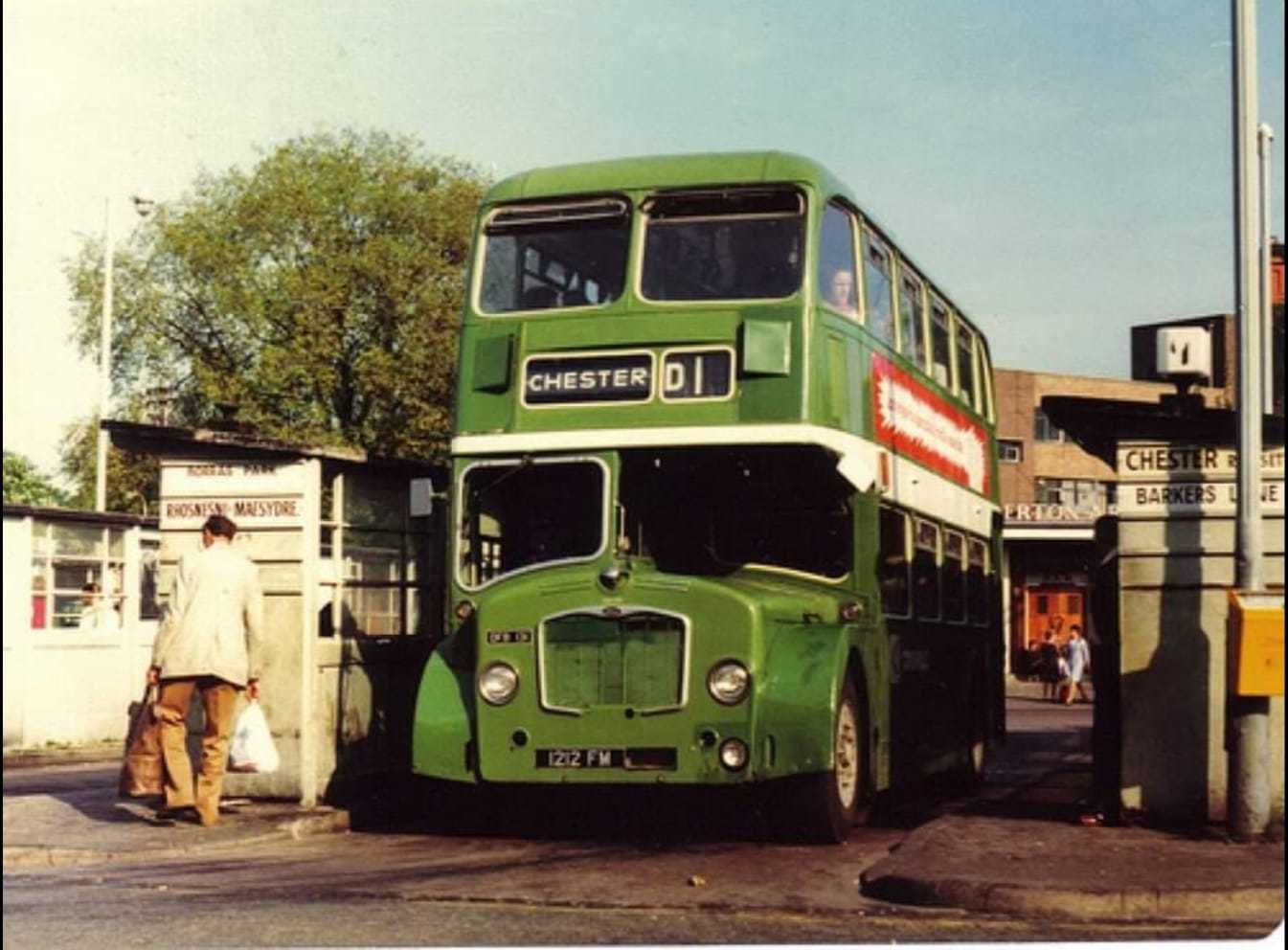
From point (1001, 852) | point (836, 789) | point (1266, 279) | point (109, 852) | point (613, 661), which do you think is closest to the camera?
point (1001, 852)

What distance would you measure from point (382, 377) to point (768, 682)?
82.4 ft

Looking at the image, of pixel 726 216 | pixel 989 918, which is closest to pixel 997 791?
pixel 726 216

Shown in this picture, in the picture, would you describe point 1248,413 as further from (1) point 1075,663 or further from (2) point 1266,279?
(1) point 1075,663

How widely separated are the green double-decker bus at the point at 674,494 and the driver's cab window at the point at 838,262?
0.08 ft

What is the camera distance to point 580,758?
1160 centimetres

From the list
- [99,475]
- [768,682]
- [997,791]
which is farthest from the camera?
[99,475]

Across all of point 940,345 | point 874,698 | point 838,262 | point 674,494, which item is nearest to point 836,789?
point 874,698

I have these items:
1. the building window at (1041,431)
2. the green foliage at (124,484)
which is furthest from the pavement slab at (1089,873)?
the building window at (1041,431)

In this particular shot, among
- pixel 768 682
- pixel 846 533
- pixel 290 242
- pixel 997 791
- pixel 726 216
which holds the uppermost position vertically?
pixel 290 242

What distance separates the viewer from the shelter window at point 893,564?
13.2m

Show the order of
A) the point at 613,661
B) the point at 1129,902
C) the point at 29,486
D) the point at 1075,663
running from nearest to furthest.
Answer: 1. the point at 1129,902
2. the point at 613,661
3. the point at 29,486
4. the point at 1075,663

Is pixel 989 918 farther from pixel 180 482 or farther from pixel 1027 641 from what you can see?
pixel 1027 641

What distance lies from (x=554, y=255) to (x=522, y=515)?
1646 millimetres

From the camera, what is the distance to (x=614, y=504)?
12.1 meters
